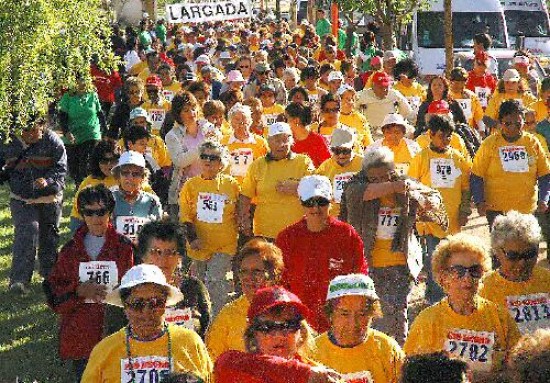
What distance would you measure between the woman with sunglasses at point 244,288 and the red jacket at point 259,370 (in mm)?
1954

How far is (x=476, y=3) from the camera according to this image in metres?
27.4

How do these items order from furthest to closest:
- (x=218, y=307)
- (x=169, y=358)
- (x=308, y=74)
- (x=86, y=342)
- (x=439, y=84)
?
(x=308, y=74) → (x=439, y=84) → (x=218, y=307) → (x=86, y=342) → (x=169, y=358)

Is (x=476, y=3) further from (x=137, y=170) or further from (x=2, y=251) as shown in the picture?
(x=137, y=170)

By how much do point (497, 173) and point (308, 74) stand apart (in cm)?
612

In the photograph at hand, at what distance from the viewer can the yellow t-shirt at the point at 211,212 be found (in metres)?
9.35

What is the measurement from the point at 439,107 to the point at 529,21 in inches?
689

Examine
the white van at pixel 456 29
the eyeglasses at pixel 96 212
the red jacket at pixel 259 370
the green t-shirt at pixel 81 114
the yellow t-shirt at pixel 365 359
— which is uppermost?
the white van at pixel 456 29

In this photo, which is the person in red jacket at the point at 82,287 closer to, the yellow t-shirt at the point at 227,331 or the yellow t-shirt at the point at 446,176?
the yellow t-shirt at the point at 227,331

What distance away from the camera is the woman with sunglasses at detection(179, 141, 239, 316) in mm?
9344

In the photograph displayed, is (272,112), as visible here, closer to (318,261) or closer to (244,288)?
(318,261)

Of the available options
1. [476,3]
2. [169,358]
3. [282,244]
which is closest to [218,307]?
[282,244]

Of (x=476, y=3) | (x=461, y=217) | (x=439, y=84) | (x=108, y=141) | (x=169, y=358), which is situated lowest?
(x=169, y=358)

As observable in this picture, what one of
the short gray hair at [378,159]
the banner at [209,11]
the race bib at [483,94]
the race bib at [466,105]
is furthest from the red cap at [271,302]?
the banner at [209,11]

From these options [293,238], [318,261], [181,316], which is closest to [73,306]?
[181,316]
